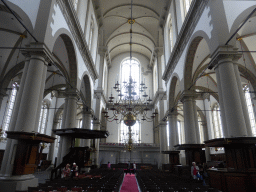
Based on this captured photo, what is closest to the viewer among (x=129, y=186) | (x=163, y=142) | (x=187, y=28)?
(x=129, y=186)

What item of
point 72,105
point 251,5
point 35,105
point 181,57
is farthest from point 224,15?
point 72,105

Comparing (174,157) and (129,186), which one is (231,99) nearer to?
(129,186)

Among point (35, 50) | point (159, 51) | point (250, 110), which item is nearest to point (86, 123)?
point (35, 50)

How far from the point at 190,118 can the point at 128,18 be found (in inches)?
563

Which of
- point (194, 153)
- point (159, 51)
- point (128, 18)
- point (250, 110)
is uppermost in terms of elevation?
point (128, 18)

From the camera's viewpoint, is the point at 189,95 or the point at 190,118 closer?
the point at 190,118

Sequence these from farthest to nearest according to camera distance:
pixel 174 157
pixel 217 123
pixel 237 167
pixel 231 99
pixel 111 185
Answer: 1. pixel 217 123
2. pixel 174 157
3. pixel 231 99
4. pixel 237 167
5. pixel 111 185

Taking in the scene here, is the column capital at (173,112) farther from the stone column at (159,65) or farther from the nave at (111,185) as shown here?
the nave at (111,185)

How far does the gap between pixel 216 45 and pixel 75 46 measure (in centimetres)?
770

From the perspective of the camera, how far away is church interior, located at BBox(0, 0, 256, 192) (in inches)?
229

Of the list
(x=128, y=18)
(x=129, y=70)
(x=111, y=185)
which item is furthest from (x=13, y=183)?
(x=129, y=70)

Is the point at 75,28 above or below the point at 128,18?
below

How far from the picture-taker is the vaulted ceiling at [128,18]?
17.8 m

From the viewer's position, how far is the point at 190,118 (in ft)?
35.1
